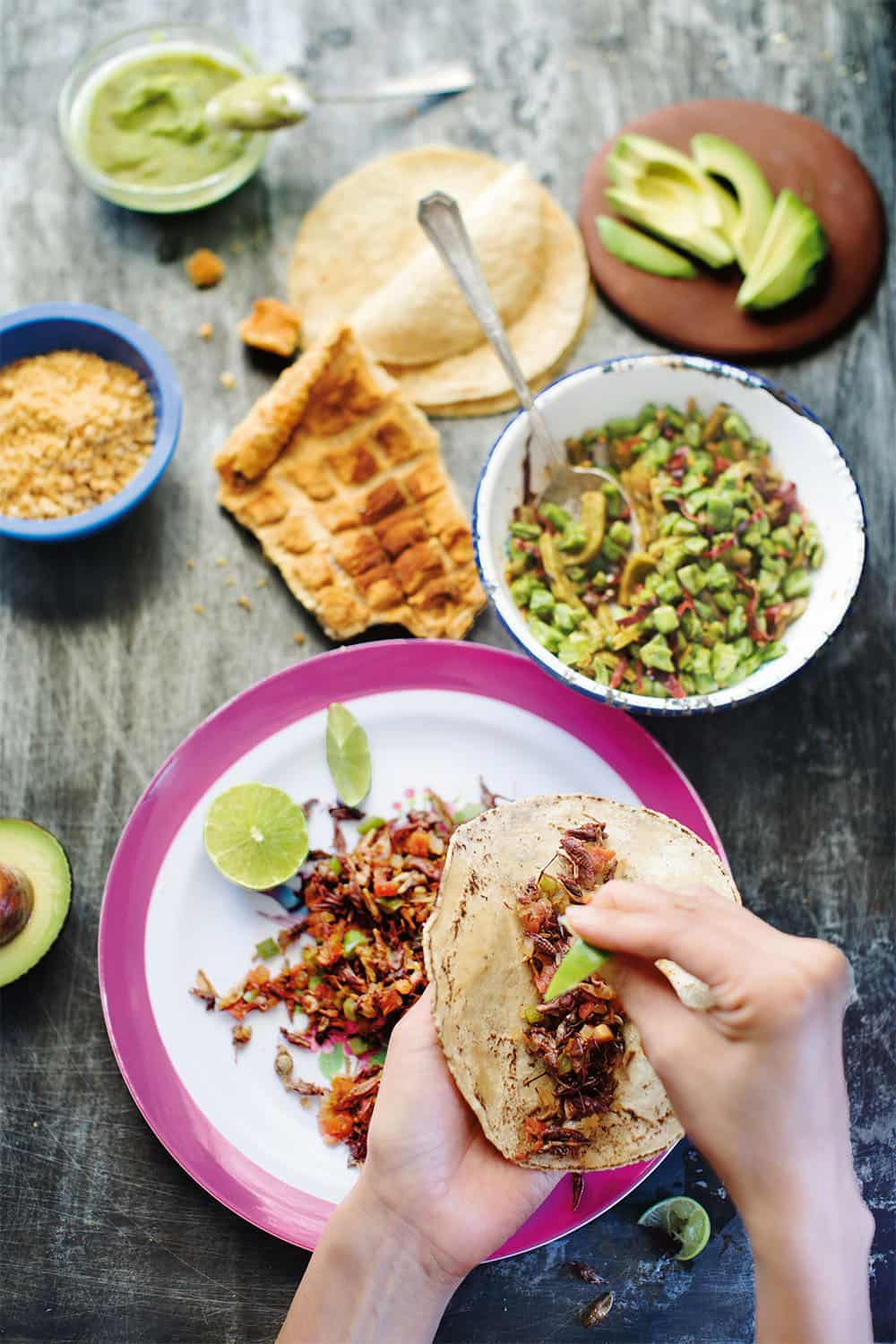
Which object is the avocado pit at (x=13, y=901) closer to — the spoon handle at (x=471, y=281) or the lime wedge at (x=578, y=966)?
the lime wedge at (x=578, y=966)

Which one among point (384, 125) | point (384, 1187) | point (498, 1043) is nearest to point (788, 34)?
point (384, 125)

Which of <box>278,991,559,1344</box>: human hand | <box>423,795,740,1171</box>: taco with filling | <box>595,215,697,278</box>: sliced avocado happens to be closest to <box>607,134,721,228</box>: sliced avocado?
<box>595,215,697,278</box>: sliced avocado

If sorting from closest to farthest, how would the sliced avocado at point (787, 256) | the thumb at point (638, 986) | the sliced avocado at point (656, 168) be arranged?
the thumb at point (638, 986) < the sliced avocado at point (787, 256) < the sliced avocado at point (656, 168)

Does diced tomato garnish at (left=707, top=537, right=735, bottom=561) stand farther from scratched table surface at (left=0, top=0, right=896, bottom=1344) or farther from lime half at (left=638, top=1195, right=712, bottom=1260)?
lime half at (left=638, top=1195, right=712, bottom=1260)

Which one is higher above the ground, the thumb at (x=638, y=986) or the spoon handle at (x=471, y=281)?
the spoon handle at (x=471, y=281)

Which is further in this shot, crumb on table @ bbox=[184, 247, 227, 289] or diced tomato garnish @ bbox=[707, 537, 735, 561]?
crumb on table @ bbox=[184, 247, 227, 289]

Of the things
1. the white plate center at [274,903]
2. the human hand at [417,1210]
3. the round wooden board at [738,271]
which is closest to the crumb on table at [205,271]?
the round wooden board at [738,271]
